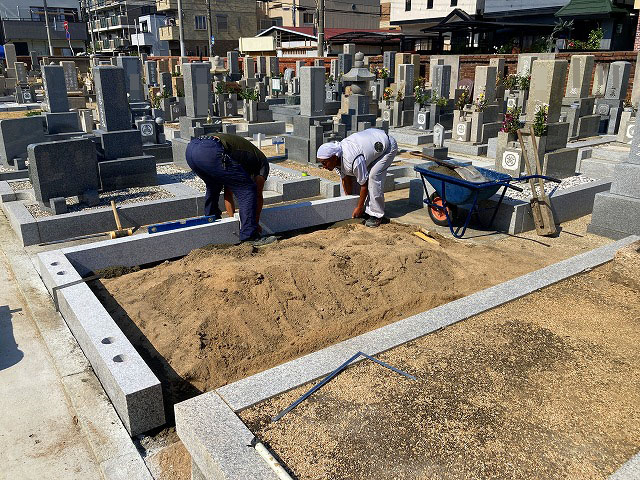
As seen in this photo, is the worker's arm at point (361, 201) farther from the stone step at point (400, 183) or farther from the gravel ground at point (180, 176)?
the gravel ground at point (180, 176)

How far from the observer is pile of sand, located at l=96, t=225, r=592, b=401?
4.16 metres

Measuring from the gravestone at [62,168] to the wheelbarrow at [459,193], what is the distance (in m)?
4.80

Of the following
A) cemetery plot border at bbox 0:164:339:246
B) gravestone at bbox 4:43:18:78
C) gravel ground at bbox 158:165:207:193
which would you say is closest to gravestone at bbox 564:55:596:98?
cemetery plot border at bbox 0:164:339:246

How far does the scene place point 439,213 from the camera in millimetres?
7699

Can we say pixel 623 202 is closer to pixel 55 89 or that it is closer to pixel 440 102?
pixel 440 102

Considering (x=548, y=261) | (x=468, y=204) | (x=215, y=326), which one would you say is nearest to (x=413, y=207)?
(x=468, y=204)

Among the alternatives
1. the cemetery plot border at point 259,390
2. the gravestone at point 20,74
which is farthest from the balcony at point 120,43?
the cemetery plot border at point 259,390

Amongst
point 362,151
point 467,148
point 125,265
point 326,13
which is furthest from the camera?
point 326,13

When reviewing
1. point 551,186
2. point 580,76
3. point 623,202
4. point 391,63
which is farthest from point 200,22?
point 623,202

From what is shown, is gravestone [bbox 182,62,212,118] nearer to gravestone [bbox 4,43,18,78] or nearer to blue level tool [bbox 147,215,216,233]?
blue level tool [bbox 147,215,216,233]

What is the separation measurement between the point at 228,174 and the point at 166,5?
181 feet

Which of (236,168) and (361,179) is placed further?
(361,179)

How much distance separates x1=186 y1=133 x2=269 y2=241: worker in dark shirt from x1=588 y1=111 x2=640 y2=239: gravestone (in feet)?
14.9

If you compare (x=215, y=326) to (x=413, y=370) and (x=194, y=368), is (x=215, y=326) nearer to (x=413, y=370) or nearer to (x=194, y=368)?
(x=194, y=368)
